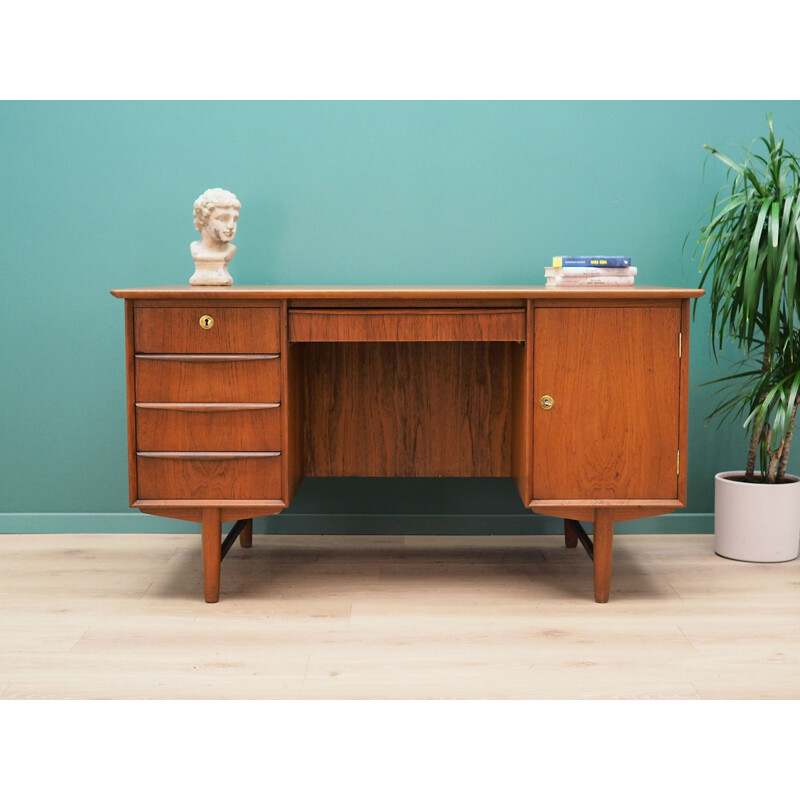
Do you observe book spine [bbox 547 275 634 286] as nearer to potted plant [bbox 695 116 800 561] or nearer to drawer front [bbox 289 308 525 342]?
drawer front [bbox 289 308 525 342]

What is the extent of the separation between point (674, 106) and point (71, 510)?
2501 millimetres

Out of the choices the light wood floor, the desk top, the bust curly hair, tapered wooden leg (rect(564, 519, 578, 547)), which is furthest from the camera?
tapered wooden leg (rect(564, 519, 578, 547))

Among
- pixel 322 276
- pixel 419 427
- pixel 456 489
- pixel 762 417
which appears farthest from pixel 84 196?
pixel 762 417

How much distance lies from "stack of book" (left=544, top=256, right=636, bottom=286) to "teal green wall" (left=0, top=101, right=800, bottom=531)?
46 cm

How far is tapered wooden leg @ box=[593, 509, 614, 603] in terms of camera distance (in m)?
2.55

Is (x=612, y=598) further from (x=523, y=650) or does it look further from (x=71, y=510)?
(x=71, y=510)

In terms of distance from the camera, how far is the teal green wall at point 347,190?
3.06m

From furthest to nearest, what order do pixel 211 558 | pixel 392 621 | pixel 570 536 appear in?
1. pixel 570 536
2. pixel 211 558
3. pixel 392 621

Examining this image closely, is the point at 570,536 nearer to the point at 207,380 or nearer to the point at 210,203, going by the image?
the point at 207,380

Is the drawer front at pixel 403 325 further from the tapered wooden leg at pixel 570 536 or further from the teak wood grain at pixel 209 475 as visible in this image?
the tapered wooden leg at pixel 570 536

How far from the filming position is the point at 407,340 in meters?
2.49

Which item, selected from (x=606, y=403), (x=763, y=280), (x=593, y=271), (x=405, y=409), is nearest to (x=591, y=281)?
(x=593, y=271)

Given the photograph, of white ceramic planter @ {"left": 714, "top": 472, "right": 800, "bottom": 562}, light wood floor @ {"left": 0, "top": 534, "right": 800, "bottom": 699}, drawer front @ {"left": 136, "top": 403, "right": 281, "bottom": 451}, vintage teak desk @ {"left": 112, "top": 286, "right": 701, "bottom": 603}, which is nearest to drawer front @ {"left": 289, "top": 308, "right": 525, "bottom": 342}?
vintage teak desk @ {"left": 112, "top": 286, "right": 701, "bottom": 603}

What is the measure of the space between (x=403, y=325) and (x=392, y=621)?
0.80 m
